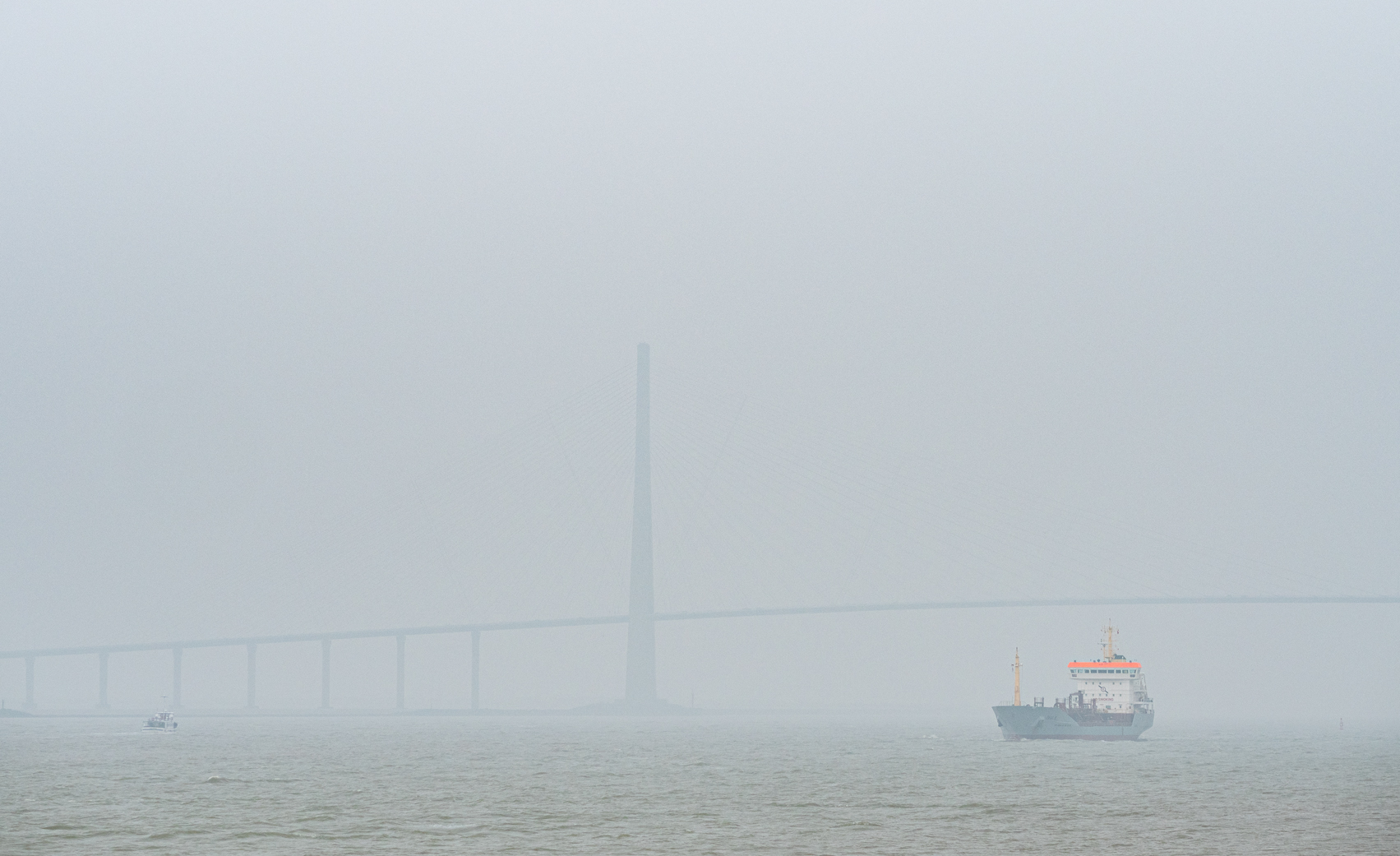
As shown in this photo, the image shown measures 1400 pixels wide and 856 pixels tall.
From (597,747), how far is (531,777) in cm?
2816

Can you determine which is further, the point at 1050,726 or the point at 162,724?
the point at 162,724

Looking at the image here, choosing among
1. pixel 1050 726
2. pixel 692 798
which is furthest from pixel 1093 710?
pixel 692 798

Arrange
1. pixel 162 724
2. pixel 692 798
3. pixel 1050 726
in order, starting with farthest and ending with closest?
pixel 162 724 → pixel 1050 726 → pixel 692 798

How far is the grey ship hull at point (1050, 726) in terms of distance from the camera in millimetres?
89438

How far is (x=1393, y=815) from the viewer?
41812mm

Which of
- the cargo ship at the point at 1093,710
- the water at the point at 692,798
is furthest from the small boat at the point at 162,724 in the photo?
the cargo ship at the point at 1093,710

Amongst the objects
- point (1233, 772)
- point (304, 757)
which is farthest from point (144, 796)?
point (1233, 772)

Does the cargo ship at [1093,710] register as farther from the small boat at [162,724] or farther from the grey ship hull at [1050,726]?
the small boat at [162,724]

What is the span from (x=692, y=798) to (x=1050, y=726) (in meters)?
47.5

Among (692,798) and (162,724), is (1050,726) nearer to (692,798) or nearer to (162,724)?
(692,798)

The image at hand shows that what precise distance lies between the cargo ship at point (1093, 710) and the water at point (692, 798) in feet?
5.92

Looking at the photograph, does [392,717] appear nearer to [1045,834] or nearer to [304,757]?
[304,757]

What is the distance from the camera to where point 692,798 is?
1861 inches

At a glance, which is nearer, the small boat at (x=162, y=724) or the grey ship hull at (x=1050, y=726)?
the grey ship hull at (x=1050, y=726)
